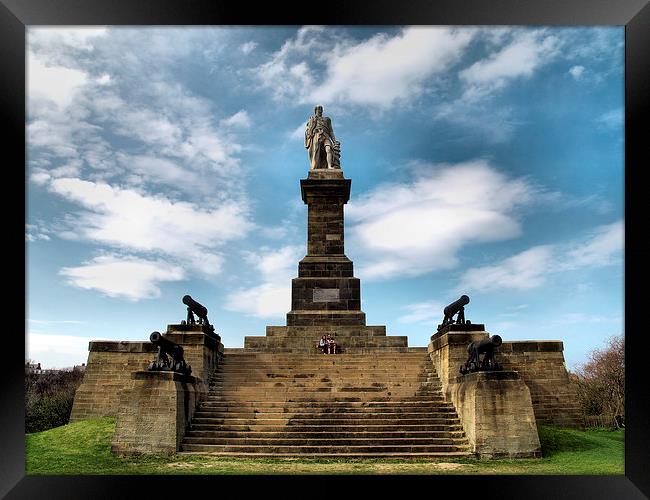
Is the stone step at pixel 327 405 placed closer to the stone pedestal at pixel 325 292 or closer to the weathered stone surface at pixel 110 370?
the weathered stone surface at pixel 110 370

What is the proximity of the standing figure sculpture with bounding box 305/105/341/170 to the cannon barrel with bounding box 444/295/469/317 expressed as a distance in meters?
9.79

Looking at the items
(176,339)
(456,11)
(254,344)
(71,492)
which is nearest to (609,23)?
(456,11)

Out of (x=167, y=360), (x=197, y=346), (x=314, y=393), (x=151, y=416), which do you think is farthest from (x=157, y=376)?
(x=314, y=393)

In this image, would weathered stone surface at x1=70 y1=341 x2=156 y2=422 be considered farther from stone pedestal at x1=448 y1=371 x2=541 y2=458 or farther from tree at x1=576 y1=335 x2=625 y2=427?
tree at x1=576 y1=335 x2=625 y2=427

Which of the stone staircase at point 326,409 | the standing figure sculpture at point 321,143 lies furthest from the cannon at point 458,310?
the standing figure sculpture at point 321,143

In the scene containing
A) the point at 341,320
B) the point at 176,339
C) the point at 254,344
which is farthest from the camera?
the point at 341,320

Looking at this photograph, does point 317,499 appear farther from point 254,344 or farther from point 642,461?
point 254,344

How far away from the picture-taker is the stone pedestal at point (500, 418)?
12359mm

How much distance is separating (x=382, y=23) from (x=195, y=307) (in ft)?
33.8

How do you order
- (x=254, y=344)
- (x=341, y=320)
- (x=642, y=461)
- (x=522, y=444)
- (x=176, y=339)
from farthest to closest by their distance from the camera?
(x=341, y=320), (x=254, y=344), (x=176, y=339), (x=522, y=444), (x=642, y=461)

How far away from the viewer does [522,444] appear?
12438 mm

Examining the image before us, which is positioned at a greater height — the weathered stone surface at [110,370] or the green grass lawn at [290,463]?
the weathered stone surface at [110,370]

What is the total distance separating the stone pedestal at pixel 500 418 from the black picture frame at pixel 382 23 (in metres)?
4.49

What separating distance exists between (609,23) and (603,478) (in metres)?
6.10
